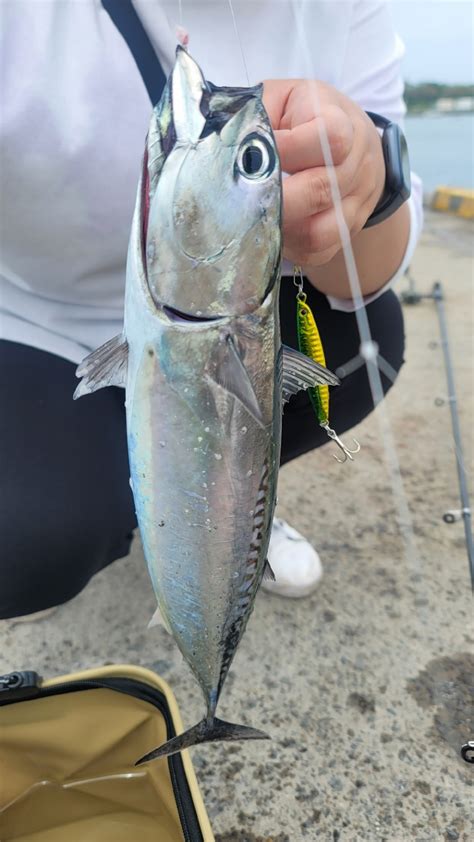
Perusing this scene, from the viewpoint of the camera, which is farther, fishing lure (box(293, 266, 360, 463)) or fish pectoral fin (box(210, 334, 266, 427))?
fishing lure (box(293, 266, 360, 463))

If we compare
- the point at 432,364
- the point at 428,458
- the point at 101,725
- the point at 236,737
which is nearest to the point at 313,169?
the point at 236,737

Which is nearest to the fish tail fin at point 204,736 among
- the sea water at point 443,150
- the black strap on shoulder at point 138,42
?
the black strap on shoulder at point 138,42

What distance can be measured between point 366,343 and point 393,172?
55 centimetres

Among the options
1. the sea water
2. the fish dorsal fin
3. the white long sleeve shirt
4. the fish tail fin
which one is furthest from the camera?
the sea water

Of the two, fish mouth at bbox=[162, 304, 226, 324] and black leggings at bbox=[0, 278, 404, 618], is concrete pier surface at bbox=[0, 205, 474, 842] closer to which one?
black leggings at bbox=[0, 278, 404, 618]

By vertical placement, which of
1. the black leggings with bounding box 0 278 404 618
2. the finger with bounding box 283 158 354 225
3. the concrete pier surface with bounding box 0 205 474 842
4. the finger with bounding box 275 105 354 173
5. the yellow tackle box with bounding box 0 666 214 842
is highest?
the finger with bounding box 275 105 354 173

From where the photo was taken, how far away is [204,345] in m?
0.67

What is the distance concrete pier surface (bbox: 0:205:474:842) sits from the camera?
111 centimetres

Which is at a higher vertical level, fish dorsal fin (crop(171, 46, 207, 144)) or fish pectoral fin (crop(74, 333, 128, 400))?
fish dorsal fin (crop(171, 46, 207, 144))

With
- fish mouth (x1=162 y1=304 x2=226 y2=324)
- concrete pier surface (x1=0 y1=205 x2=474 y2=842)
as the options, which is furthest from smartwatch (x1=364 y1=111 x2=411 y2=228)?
concrete pier surface (x1=0 y1=205 x2=474 y2=842)

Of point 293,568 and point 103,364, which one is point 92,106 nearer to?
point 103,364

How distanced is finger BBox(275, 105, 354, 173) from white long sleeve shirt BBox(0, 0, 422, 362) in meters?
0.45

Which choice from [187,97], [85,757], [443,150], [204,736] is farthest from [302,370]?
[443,150]

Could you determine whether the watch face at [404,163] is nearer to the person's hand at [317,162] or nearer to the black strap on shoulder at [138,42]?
the person's hand at [317,162]
